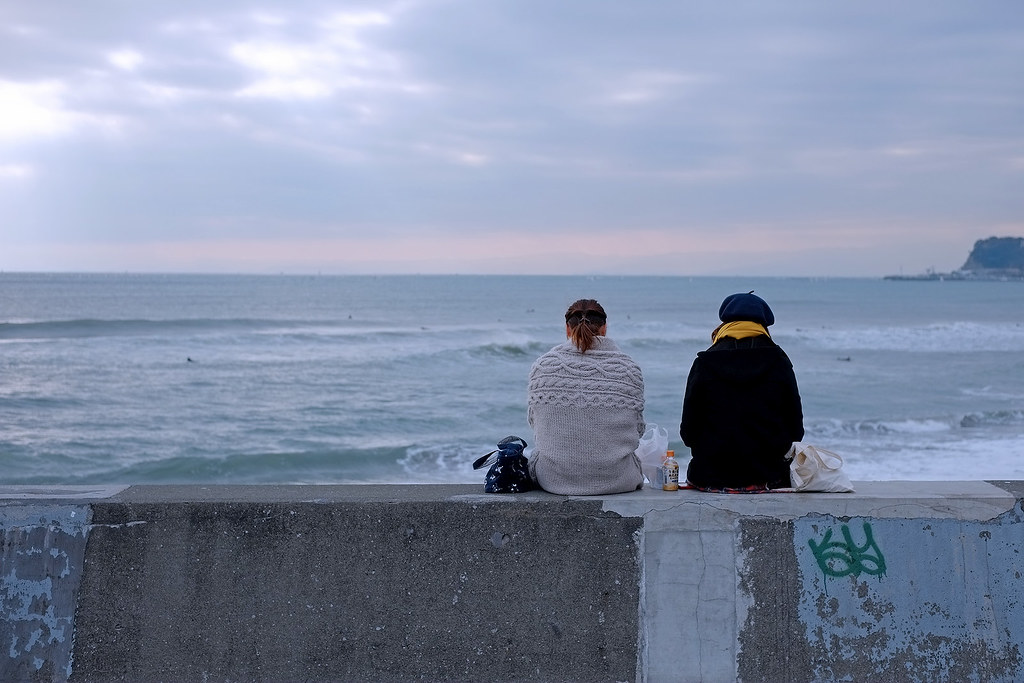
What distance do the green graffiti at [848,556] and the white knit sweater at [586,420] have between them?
0.83m

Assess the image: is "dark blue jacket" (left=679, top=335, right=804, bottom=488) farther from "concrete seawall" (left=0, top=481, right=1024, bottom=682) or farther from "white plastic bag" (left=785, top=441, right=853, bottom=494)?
"concrete seawall" (left=0, top=481, right=1024, bottom=682)

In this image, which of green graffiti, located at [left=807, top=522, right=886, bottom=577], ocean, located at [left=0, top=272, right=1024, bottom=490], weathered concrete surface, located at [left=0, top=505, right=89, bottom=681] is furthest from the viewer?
ocean, located at [left=0, top=272, right=1024, bottom=490]

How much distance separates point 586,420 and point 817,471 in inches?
41.2

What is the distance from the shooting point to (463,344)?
38.0 m

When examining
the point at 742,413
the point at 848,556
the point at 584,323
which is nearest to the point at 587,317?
the point at 584,323

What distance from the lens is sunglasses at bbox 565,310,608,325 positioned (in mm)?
4242

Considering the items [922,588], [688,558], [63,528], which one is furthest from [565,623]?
[63,528]

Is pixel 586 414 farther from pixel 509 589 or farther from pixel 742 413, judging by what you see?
pixel 509 589

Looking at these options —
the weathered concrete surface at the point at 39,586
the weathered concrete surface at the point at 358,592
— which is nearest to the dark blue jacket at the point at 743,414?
the weathered concrete surface at the point at 358,592

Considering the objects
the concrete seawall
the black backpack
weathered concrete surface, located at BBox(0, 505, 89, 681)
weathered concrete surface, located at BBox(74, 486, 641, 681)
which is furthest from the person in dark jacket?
weathered concrete surface, located at BBox(0, 505, 89, 681)

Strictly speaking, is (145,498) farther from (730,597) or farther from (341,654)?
(730,597)

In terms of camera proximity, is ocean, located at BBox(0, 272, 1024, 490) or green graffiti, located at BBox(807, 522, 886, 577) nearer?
green graffiti, located at BBox(807, 522, 886, 577)

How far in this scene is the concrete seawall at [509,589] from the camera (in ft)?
11.8

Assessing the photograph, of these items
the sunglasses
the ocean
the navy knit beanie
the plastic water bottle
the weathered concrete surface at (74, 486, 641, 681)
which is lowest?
the ocean
